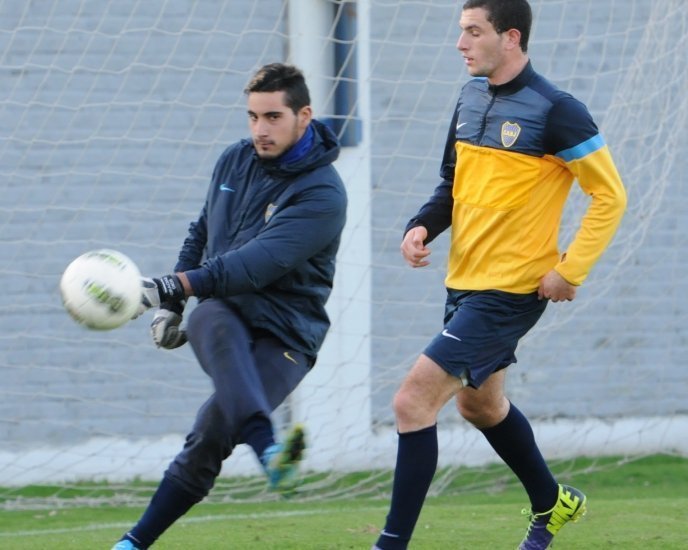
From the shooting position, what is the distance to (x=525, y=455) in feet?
16.7

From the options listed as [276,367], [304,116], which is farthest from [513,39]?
[276,367]

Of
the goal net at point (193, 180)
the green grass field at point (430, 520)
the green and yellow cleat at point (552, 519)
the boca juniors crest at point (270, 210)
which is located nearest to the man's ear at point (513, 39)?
the boca juniors crest at point (270, 210)

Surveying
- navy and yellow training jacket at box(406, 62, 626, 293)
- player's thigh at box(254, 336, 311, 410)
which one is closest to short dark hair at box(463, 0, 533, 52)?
navy and yellow training jacket at box(406, 62, 626, 293)

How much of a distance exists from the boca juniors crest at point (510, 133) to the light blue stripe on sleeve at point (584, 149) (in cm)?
19

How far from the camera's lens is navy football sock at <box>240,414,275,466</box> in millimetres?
4418

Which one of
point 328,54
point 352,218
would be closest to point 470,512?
point 352,218

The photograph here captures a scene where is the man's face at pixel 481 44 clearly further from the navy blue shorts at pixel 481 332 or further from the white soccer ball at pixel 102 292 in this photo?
the white soccer ball at pixel 102 292

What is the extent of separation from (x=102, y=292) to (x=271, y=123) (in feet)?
2.90

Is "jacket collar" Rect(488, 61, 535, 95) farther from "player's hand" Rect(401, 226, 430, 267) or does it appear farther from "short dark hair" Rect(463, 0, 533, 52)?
"player's hand" Rect(401, 226, 430, 267)

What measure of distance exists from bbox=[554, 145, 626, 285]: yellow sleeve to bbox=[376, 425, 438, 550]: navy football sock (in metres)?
0.74

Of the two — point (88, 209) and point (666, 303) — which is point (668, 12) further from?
point (88, 209)

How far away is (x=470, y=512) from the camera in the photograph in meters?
6.95

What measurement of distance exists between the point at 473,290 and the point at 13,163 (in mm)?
4183

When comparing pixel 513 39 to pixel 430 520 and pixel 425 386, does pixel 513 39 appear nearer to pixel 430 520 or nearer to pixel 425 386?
pixel 425 386
